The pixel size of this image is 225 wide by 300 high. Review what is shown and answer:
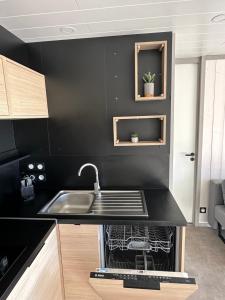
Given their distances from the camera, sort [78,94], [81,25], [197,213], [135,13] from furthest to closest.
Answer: [197,213] → [78,94] → [81,25] → [135,13]

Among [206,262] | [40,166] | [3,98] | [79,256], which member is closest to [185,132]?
[206,262]

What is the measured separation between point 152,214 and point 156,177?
568 mm

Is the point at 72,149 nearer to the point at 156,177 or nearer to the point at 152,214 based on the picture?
the point at 156,177

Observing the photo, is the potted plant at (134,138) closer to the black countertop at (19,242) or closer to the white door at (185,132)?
the black countertop at (19,242)

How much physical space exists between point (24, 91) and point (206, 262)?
2397 millimetres

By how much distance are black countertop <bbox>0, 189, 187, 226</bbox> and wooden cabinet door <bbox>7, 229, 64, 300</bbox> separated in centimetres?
20

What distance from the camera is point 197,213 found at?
278 centimetres

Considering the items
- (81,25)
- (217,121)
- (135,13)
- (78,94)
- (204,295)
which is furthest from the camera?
(217,121)

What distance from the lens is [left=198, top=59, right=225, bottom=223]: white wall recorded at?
2.50 m

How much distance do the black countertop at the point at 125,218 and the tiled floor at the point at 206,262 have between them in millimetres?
900

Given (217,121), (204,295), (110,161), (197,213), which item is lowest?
(204,295)

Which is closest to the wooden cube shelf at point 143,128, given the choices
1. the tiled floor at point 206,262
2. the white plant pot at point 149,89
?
the white plant pot at point 149,89

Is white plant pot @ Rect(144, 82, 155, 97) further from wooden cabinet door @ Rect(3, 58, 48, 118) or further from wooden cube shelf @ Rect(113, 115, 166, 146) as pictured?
wooden cabinet door @ Rect(3, 58, 48, 118)

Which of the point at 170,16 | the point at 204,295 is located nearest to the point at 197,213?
the point at 204,295
